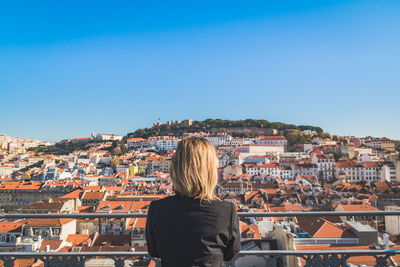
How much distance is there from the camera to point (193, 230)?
47.3 inches

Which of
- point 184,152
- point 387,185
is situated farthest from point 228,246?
point 387,185

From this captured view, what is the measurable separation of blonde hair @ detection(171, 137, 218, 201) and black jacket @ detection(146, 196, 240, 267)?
4cm

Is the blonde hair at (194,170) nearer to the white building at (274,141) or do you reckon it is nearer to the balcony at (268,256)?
the balcony at (268,256)

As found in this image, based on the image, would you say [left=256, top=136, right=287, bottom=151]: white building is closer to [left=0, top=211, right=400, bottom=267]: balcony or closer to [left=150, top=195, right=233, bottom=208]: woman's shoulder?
[left=0, top=211, right=400, bottom=267]: balcony

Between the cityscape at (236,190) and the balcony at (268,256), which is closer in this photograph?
the balcony at (268,256)

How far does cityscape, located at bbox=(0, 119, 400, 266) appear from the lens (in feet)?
33.7

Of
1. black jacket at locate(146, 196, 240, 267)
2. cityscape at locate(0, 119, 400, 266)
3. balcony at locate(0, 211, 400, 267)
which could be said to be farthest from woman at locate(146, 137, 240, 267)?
cityscape at locate(0, 119, 400, 266)

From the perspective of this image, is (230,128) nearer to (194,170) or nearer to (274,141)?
(274,141)

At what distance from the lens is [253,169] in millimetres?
45594

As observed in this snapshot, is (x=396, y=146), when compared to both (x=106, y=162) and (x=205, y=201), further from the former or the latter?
(x=205, y=201)

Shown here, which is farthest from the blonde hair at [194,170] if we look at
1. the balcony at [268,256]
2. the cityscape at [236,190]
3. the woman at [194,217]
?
the cityscape at [236,190]

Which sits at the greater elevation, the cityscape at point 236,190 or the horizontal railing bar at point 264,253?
the horizontal railing bar at point 264,253

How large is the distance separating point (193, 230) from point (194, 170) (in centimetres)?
23

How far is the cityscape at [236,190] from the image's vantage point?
10.3 meters
